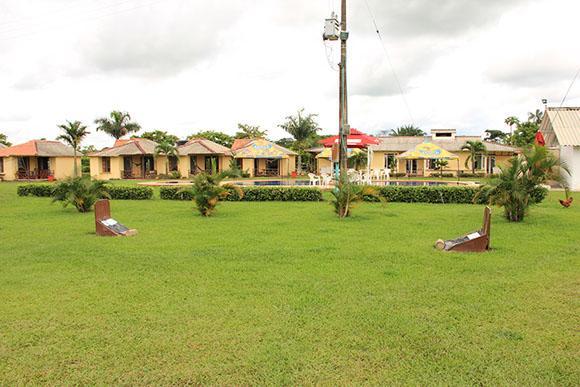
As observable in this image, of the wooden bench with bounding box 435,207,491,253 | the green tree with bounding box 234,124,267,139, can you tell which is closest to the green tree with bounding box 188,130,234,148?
the green tree with bounding box 234,124,267,139

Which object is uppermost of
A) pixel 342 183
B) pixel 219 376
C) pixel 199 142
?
pixel 199 142

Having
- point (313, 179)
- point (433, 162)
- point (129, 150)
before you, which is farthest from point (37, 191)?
point (433, 162)

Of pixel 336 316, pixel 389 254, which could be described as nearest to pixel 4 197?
pixel 389 254

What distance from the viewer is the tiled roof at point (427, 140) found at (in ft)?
134

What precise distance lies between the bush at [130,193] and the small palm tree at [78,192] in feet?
17.8

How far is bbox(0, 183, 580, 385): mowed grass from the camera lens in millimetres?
3904

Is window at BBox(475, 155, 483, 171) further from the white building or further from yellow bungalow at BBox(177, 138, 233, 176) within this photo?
yellow bungalow at BBox(177, 138, 233, 176)

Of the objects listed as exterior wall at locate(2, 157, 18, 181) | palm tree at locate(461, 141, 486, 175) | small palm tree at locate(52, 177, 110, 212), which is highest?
palm tree at locate(461, 141, 486, 175)

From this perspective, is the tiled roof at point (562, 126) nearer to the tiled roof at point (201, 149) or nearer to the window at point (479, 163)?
the window at point (479, 163)

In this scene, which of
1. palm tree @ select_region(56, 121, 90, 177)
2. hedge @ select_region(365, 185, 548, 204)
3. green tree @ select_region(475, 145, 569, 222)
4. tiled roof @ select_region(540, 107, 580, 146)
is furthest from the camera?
palm tree @ select_region(56, 121, 90, 177)

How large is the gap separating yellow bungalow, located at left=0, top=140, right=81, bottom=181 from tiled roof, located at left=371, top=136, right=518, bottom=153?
84.1ft

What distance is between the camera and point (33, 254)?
845 centimetres

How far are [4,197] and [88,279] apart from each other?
18.3 m

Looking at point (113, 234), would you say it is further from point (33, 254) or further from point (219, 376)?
point (219, 376)
